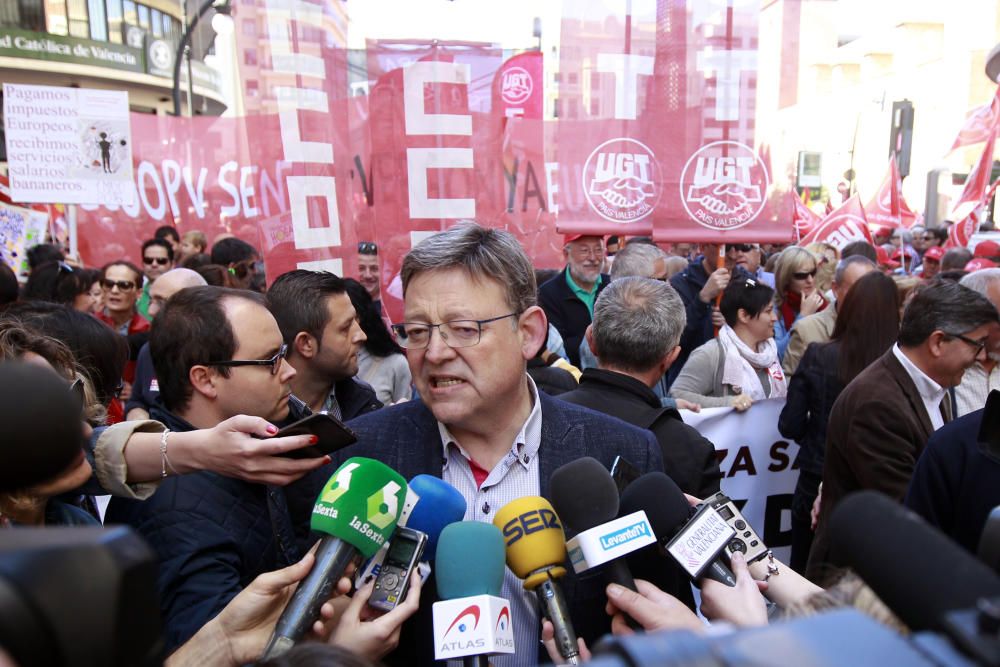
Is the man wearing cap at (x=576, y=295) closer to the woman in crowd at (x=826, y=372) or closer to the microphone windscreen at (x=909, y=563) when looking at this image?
the woman in crowd at (x=826, y=372)

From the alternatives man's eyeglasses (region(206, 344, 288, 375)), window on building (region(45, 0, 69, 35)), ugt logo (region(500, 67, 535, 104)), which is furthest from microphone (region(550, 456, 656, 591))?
window on building (region(45, 0, 69, 35))

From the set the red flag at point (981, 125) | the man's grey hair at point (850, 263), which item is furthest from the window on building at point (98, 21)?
the man's grey hair at point (850, 263)

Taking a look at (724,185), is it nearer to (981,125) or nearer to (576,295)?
(576,295)

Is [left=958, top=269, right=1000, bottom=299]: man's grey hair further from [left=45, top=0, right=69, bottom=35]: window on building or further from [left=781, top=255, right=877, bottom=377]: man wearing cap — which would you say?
[left=45, top=0, right=69, bottom=35]: window on building

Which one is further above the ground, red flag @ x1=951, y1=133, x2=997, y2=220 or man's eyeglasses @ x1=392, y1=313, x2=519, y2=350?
red flag @ x1=951, y1=133, x2=997, y2=220

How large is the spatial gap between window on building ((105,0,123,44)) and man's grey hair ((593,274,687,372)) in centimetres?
4014

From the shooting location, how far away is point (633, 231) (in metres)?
4.99

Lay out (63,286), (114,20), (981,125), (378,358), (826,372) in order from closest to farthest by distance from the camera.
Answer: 1. (826,372)
2. (378,358)
3. (63,286)
4. (981,125)
5. (114,20)

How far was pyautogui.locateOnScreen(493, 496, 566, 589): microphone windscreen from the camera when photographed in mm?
1603

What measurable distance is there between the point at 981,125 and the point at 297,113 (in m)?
8.84

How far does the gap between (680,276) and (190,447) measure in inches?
207

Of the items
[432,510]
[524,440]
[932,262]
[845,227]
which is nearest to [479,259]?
[524,440]

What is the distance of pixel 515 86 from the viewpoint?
7.34 metres

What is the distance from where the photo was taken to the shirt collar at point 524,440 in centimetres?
223
